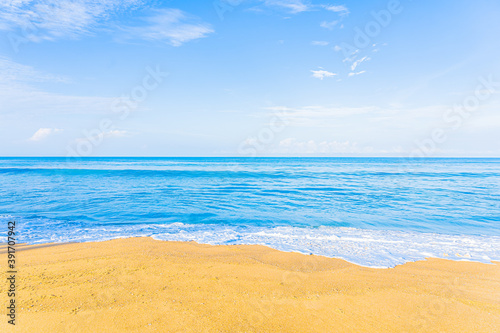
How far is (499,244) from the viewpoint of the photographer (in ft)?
26.9

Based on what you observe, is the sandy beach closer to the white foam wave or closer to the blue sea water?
the white foam wave

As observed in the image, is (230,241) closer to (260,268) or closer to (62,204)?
(260,268)

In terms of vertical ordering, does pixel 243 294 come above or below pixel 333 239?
above

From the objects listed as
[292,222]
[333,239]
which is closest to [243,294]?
[333,239]

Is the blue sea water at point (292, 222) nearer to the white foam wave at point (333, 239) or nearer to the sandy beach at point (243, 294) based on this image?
the white foam wave at point (333, 239)

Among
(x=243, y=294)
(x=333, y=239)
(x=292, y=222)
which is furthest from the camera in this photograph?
(x=292, y=222)

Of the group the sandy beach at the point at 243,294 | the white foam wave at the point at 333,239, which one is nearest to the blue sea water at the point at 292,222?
the white foam wave at the point at 333,239

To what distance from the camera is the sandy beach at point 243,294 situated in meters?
3.71

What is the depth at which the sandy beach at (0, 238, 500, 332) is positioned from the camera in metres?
3.71

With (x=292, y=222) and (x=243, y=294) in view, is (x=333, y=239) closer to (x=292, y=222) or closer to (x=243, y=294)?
(x=292, y=222)

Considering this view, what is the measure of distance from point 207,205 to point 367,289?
1033 centimetres

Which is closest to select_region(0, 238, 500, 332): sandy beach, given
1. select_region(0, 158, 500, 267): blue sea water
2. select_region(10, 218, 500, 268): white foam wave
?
select_region(10, 218, 500, 268): white foam wave

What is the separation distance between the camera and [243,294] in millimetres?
4488

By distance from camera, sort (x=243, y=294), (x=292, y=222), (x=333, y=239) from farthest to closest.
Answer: (x=292, y=222) < (x=333, y=239) < (x=243, y=294)
